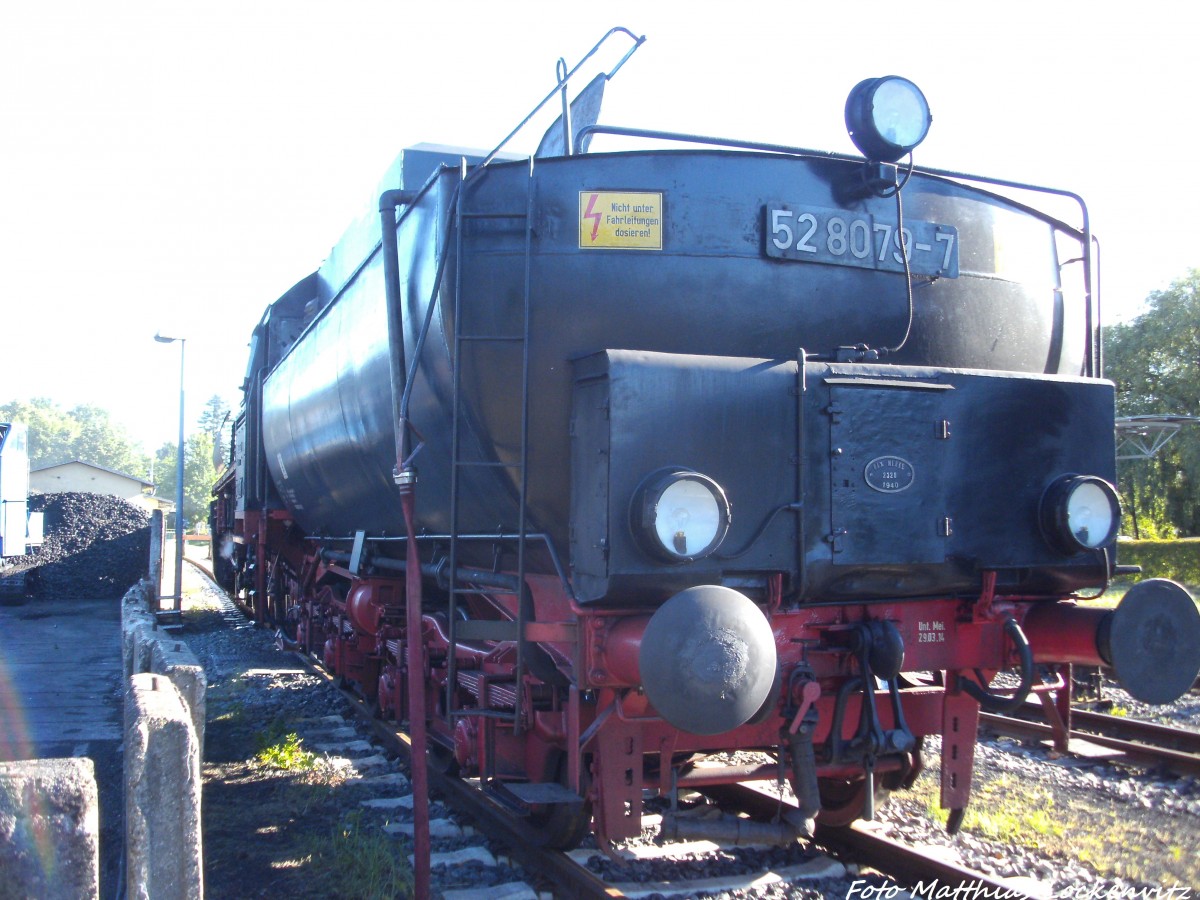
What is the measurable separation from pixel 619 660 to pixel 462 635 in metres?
1.36

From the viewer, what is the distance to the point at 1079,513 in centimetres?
408

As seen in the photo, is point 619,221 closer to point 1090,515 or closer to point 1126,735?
point 1090,515

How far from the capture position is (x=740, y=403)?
369cm

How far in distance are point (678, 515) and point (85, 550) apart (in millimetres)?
20455

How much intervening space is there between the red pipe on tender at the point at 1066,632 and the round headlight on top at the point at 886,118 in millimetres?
2067

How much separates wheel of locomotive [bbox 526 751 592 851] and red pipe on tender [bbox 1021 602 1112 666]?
6.80ft

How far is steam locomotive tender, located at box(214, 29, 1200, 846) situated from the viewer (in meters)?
3.65

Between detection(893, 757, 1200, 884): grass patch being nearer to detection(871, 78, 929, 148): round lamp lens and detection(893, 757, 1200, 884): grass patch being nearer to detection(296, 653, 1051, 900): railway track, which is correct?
detection(296, 653, 1051, 900): railway track

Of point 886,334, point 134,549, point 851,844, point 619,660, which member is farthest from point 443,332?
point 134,549

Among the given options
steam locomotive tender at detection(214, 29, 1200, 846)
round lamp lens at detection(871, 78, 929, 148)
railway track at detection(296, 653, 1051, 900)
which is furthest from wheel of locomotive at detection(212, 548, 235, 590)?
round lamp lens at detection(871, 78, 929, 148)

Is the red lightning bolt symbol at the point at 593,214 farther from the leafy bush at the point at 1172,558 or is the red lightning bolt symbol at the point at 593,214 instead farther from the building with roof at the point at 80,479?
the building with roof at the point at 80,479

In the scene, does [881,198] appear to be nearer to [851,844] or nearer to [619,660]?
[619,660]

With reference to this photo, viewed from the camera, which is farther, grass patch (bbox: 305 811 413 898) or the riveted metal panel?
grass patch (bbox: 305 811 413 898)

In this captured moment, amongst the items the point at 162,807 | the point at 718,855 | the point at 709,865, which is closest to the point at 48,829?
the point at 162,807
